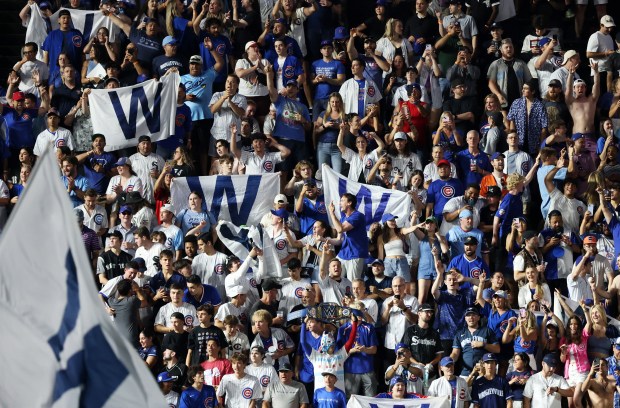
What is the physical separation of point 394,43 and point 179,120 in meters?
3.35

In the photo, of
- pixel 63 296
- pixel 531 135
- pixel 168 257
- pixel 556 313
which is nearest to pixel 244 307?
pixel 168 257

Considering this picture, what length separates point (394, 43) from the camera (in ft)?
68.0

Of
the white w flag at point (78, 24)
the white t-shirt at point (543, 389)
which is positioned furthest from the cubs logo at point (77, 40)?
the white t-shirt at point (543, 389)

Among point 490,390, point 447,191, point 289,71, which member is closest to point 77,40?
point 289,71

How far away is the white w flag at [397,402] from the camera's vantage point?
15.5m

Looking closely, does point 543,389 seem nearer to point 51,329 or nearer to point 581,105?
point 581,105

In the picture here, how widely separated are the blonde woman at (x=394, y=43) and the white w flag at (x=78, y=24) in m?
3.82

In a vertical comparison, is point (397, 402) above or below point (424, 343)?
below

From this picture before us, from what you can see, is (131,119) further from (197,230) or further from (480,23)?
(480,23)

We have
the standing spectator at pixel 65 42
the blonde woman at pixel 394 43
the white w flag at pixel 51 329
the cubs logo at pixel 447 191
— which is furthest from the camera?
the standing spectator at pixel 65 42

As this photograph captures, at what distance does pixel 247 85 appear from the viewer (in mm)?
19984

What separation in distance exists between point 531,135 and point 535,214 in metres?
1.21

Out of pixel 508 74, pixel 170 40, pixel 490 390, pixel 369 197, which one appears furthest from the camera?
pixel 508 74

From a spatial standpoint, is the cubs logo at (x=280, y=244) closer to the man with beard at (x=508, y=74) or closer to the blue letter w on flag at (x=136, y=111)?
the blue letter w on flag at (x=136, y=111)
